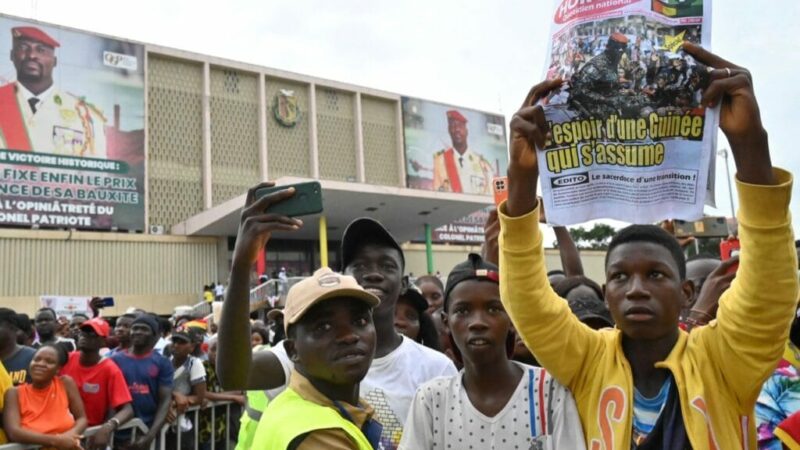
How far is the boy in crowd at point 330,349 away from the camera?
203 cm

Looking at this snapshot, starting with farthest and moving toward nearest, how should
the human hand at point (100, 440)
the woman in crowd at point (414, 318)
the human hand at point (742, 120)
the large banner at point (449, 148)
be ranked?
the large banner at point (449, 148)
the human hand at point (100, 440)
the woman in crowd at point (414, 318)
the human hand at point (742, 120)

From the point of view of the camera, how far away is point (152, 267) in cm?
3136

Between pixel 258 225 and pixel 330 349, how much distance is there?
1.56 feet

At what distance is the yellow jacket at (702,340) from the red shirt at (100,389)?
4224 mm

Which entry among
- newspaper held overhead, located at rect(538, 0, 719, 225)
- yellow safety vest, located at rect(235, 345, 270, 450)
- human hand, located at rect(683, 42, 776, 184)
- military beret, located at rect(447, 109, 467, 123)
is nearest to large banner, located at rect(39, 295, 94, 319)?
yellow safety vest, located at rect(235, 345, 270, 450)

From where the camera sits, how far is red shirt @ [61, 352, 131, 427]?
5072 mm

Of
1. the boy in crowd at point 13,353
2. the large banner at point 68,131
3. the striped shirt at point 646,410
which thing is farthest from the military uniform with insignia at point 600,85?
the large banner at point 68,131

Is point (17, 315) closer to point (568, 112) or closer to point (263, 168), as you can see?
point (568, 112)

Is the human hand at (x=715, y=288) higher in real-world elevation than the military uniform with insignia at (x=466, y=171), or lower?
lower

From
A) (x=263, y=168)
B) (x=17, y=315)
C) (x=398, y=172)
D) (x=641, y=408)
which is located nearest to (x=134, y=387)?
(x=17, y=315)

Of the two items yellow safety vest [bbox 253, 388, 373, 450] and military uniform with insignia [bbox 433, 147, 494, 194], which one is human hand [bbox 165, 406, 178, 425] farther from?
military uniform with insignia [bbox 433, 147, 494, 194]

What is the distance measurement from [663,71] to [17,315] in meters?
5.30

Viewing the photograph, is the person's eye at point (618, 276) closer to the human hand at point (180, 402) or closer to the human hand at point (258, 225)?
the human hand at point (258, 225)

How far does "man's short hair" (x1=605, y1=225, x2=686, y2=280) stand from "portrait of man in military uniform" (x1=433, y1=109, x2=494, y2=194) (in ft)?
136
